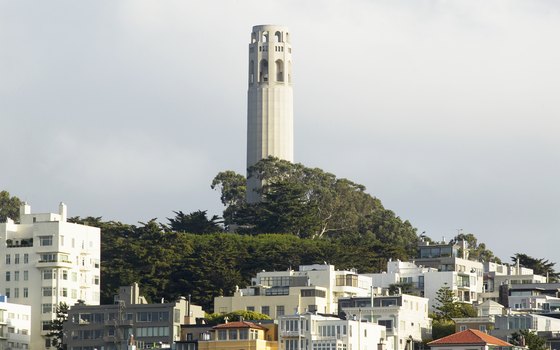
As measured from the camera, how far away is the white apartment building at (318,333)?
131125 mm

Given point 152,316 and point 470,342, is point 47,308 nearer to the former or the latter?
point 152,316

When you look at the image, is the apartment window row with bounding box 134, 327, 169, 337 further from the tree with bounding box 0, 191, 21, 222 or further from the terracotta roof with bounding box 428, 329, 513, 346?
the tree with bounding box 0, 191, 21, 222

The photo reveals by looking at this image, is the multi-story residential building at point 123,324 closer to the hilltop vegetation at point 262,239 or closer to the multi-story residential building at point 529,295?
the hilltop vegetation at point 262,239

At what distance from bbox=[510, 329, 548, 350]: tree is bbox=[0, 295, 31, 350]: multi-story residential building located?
36246 millimetres

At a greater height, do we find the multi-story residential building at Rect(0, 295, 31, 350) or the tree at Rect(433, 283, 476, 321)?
the tree at Rect(433, 283, 476, 321)

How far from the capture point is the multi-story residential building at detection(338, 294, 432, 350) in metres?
142

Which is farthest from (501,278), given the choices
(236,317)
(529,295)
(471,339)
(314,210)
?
(471,339)

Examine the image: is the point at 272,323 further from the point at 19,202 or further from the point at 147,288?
the point at 19,202

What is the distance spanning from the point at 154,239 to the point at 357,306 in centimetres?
2520

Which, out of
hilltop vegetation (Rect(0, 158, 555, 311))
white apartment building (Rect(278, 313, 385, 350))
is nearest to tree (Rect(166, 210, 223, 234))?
hilltop vegetation (Rect(0, 158, 555, 311))

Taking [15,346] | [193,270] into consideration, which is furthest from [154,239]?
[15,346]

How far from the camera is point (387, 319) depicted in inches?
5620

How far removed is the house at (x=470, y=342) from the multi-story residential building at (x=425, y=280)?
28.9m

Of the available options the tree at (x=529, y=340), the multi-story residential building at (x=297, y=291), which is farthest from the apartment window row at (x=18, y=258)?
the tree at (x=529, y=340)
